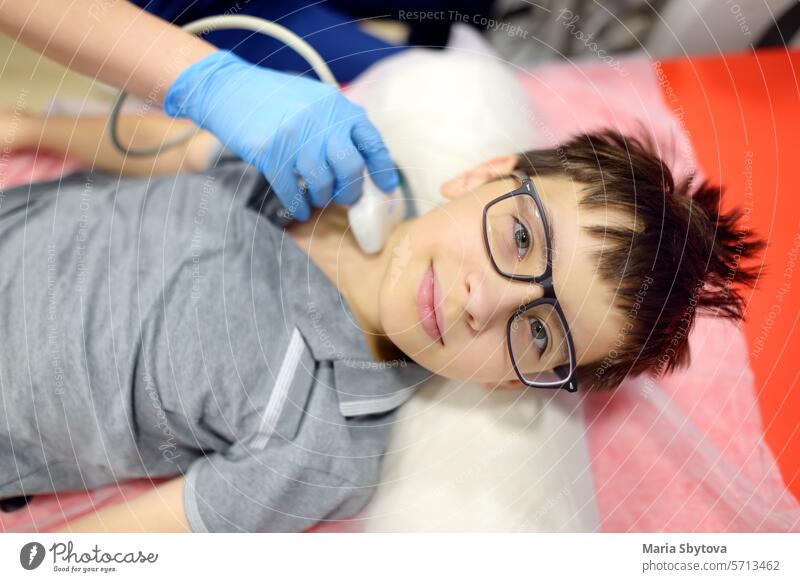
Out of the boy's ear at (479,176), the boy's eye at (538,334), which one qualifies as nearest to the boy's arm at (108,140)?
the boy's ear at (479,176)

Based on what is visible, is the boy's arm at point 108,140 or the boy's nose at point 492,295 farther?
the boy's arm at point 108,140

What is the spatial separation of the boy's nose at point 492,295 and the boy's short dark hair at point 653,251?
0.07 metres

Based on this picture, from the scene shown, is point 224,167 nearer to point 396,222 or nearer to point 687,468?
point 396,222

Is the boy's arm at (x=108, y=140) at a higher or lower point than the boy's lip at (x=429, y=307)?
higher

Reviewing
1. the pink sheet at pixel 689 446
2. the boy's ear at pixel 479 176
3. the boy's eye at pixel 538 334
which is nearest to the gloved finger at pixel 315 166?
the boy's ear at pixel 479 176

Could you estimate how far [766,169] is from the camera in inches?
24.3

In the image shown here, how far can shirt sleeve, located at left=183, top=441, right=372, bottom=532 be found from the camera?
512mm

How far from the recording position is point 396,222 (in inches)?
23.0

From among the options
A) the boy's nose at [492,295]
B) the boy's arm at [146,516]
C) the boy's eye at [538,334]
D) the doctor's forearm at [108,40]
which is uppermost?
the doctor's forearm at [108,40]

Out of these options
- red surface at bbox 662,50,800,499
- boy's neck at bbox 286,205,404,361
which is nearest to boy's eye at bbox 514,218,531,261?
boy's neck at bbox 286,205,404,361

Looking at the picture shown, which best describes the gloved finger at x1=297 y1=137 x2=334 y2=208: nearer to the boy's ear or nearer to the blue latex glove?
the blue latex glove

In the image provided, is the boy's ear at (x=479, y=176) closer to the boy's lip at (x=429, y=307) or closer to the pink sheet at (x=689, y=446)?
the boy's lip at (x=429, y=307)

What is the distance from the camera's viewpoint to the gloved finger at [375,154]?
22.1 inches

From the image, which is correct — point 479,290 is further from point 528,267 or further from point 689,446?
point 689,446
